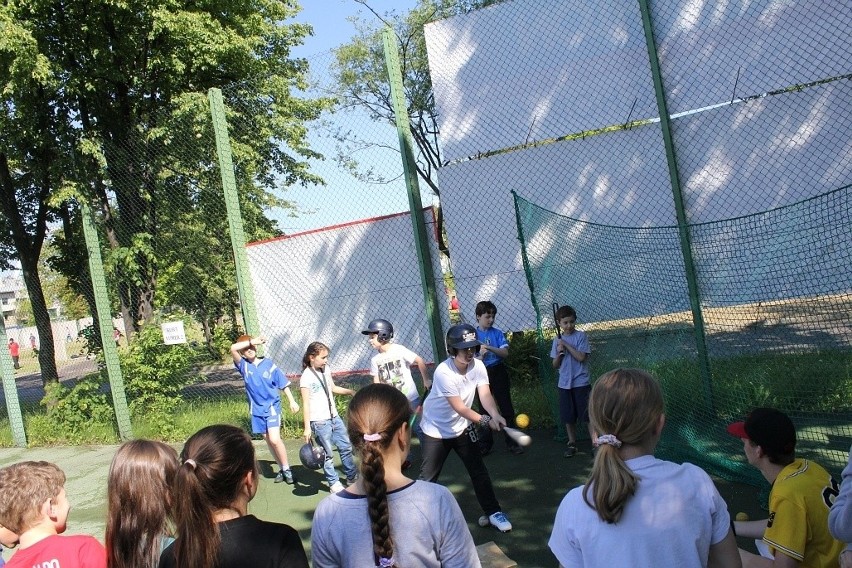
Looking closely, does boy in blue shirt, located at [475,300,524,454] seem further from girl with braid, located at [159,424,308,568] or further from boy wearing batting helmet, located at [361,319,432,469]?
girl with braid, located at [159,424,308,568]

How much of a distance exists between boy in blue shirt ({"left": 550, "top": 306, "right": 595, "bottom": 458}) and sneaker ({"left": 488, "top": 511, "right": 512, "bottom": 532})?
1.56m

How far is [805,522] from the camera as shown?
261 centimetres

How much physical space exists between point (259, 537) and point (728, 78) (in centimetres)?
582

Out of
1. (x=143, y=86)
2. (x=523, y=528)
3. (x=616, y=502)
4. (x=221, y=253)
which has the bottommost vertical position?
(x=523, y=528)

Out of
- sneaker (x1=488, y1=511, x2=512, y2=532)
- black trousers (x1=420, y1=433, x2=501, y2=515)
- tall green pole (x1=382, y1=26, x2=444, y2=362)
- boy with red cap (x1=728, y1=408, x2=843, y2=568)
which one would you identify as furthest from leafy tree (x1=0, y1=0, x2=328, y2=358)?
boy with red cap (x1=728, y1=408, x2=843, y2=568)

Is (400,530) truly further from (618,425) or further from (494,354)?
(494,354)

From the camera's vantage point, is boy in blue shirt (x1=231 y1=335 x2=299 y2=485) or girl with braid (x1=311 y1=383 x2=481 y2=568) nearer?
girl with braid (x1=311 y1=383 x2=481 y2=568)

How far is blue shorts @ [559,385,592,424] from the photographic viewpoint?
6.47m

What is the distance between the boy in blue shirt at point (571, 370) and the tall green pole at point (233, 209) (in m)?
4.05

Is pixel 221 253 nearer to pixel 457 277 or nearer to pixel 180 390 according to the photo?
pixel 180 390

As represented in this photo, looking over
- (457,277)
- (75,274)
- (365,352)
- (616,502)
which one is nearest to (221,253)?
(365,352)

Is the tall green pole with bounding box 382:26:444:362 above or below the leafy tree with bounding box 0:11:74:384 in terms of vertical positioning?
below

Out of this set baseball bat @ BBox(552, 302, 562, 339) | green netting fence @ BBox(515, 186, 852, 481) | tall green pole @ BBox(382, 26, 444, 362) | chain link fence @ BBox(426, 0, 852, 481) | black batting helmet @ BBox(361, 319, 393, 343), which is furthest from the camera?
tall green pole @ BBox(382, 26, 444, 362)

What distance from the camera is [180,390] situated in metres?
10.0
